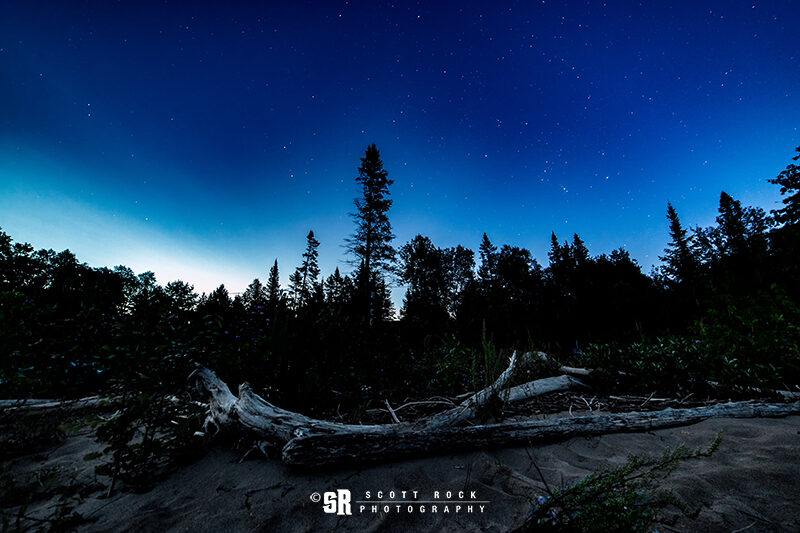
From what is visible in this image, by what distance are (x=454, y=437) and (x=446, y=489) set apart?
445mm

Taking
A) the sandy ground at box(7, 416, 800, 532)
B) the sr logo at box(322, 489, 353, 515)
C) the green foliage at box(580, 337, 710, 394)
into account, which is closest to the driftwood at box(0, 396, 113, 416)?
the sandy ground at box(7, 416, 800, 532)

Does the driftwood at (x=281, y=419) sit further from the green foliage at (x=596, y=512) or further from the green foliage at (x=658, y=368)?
the green foliage at (x=658, y=368)

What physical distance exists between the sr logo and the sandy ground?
3 centimetres

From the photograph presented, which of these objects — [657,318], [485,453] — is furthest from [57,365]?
[657,318]

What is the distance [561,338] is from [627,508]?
20403 mm

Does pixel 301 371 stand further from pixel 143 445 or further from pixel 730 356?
pixel 730 356

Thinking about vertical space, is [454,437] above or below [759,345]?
below

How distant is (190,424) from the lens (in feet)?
8.34

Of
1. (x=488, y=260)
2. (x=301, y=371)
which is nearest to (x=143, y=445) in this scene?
(x=301, y=371)

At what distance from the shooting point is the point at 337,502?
5.68 feet

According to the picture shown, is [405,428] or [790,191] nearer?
[405,428]

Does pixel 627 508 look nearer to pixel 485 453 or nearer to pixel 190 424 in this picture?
pixel 485 453

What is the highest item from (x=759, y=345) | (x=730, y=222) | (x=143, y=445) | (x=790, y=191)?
(x=730, y=222)

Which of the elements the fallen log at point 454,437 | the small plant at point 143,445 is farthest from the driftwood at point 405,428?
the small plant at point 143,445
